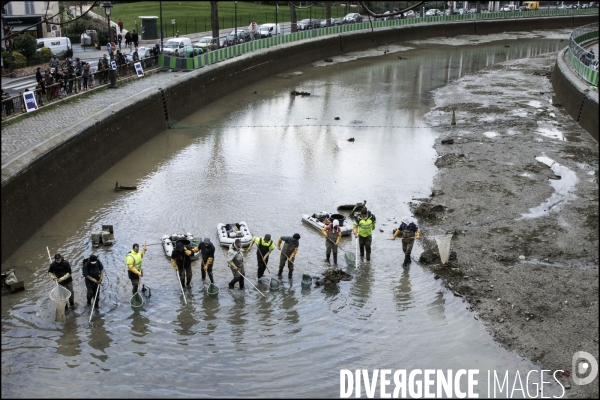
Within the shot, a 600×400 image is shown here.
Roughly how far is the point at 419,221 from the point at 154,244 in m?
7.30

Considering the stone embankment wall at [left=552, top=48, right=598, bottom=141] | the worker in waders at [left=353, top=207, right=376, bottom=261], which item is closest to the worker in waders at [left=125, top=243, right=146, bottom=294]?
the worker in waders at [left=353, top=207, right=376, bottom=261]

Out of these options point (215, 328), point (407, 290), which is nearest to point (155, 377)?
point (215, 328)

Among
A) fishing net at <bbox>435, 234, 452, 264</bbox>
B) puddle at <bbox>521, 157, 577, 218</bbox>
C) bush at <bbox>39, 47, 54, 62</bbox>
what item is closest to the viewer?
fishing net at <bbox>435, 234, 452, 264</bbox>

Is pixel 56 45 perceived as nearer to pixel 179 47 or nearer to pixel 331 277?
pixel 179 47

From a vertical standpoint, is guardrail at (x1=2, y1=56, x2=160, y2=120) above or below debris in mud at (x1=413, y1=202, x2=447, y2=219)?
above

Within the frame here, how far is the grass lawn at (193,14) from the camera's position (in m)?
62.0

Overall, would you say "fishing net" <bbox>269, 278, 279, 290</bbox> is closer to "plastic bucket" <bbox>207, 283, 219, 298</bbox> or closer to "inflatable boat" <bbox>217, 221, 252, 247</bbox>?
"plastic bucket" <bbox>207, 283, 219, 298</bbox>

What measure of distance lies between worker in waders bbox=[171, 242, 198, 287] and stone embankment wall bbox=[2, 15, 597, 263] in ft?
14.8

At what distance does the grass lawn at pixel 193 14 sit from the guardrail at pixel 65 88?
24.5 meters

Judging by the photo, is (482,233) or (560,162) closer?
(482,233)

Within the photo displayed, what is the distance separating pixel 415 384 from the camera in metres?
11.9

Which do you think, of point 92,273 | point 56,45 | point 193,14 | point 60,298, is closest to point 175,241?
point 92,273

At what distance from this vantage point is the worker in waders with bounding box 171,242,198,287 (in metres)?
15.0

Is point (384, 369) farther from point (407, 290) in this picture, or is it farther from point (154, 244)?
point (154, 244)
